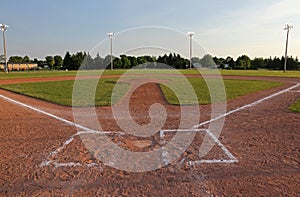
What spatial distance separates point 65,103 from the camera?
28.6ft

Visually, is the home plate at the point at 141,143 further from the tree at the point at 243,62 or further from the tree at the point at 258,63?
the tree at the point at 258,63

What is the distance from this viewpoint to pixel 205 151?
13.0 ft

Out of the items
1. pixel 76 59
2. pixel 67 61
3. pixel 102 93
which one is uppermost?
pixel 76 59

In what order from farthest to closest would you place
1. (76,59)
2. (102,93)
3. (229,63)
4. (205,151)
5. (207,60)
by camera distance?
(229,63) < (76,59) < (102,93) < (207,60) < (205,151)

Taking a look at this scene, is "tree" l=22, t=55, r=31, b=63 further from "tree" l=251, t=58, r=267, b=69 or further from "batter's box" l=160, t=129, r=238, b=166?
"batter's box" l=160, t=129, r=238, b=166

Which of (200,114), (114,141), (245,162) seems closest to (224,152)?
(245,162)

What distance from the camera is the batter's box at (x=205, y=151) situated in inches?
141

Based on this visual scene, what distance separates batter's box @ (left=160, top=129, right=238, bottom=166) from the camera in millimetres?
3586

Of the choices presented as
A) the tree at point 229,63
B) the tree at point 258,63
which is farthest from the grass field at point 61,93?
the tree at point 258,63

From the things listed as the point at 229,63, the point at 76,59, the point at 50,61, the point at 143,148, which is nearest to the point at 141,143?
the point at 143,148

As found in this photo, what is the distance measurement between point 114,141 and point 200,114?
3382 mm

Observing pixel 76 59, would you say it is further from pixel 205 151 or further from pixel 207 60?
pixel 205 151

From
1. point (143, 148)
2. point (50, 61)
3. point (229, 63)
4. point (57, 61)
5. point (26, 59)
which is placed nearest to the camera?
point (143, 148)

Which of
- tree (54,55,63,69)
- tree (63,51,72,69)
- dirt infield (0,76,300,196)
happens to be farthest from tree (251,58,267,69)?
dirt infield (0,76,300,196)
